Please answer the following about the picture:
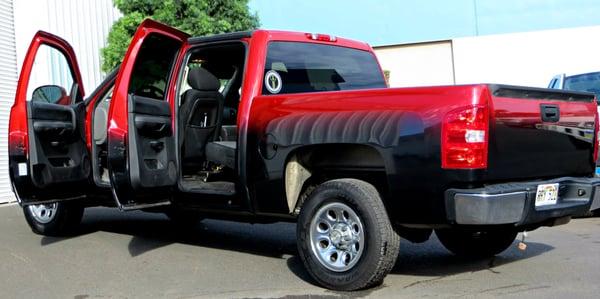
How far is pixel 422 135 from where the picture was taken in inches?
166

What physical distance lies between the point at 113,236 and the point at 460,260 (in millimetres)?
3852

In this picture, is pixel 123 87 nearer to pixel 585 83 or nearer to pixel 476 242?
pixel 476 242

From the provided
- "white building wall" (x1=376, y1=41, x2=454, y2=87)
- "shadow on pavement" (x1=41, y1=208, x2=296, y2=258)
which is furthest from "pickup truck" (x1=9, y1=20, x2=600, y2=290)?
"white building wall" (x1=376, y1=41, x2=454, y2=87)

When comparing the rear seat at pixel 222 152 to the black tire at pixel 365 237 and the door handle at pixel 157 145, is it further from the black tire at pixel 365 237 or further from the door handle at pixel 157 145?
the black tire at pixel 365 237

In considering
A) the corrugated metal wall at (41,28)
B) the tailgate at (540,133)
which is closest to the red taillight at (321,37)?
the tailgate at (540,133)

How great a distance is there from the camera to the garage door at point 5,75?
12.2m

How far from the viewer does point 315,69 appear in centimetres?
589

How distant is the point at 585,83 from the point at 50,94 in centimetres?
748

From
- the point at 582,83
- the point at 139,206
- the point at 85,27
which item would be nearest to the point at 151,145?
the point at 139,206

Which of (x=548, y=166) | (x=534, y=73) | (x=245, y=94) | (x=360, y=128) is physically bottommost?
(x=548, y=166)

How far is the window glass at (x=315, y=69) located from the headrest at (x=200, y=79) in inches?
32.0

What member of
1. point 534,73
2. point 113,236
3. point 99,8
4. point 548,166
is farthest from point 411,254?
point 534,73

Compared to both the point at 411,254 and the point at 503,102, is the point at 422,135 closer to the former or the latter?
the point at 503,102

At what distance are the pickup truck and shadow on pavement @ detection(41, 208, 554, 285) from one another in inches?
11.4
